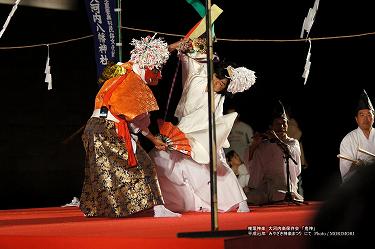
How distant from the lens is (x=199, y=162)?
5.58 metres

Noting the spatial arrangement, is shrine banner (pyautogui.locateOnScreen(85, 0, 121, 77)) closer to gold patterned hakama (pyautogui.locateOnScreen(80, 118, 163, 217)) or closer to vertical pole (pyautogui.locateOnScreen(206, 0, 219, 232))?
gold patterned hakama (pyautogui.locateOnScreen(80, 118, 163, 217))

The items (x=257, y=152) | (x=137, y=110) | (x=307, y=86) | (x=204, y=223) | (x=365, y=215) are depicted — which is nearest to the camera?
(x=365, y=215)

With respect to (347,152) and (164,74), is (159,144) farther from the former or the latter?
(164,74)

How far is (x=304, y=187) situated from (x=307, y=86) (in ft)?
4.56

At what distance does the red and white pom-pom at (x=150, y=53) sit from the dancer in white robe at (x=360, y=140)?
2.02 meters

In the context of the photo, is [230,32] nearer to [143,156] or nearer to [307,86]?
[307,86]

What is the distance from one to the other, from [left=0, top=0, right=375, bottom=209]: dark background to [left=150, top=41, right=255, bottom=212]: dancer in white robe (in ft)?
7.85

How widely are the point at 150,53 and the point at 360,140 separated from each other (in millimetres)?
2266

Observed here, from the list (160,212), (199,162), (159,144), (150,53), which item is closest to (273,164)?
(199,162)

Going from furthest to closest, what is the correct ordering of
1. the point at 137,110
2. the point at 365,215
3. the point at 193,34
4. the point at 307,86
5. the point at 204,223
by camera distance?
the point at 307,86
the point at 193,34
the point at 137,110
the point at 204,223
the point at 365,215

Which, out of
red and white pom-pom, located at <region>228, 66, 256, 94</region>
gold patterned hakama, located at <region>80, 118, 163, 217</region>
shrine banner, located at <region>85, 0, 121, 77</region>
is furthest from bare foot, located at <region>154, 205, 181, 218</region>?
shrine banner, located at <region>85, 0, 121, 77</region>

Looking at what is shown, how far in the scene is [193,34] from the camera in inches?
226

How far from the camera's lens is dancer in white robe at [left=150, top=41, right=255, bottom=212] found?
222 inches

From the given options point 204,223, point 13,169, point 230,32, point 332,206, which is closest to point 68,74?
point 13,169
